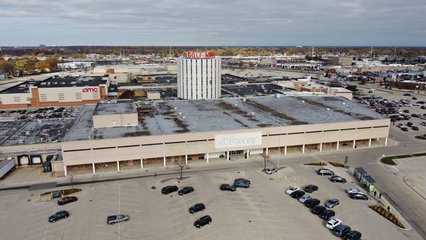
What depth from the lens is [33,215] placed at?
1484 inches

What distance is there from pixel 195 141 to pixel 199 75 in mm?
44095

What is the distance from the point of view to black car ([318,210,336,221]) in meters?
36.4

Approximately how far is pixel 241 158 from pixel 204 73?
43338mm

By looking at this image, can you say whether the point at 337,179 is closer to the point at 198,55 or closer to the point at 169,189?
the point at 169,189

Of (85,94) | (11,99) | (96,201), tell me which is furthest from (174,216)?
(11,99)

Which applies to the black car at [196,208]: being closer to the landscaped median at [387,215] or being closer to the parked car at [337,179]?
the parked car at [337,179]

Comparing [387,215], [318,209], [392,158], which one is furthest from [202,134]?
[392,158]

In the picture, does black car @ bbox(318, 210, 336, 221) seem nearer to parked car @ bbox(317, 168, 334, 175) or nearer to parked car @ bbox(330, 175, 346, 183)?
parked car @ bbox(330, 175, 346, 183)

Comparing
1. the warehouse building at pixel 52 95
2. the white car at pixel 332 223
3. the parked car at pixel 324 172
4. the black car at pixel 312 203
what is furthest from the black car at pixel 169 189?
the warehouse building at pixel 52 95

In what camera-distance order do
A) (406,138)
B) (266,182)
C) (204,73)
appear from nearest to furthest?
(266,182) → (406,138) → (204,73)

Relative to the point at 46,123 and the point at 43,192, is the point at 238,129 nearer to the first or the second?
the point at 43,192

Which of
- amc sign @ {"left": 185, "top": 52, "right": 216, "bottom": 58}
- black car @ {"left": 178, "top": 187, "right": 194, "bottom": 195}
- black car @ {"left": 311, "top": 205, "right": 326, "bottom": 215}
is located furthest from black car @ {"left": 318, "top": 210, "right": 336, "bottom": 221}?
amc sign @ {"left": 185, "top": 52, "right": 216, "bottom": 58}

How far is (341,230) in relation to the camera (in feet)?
110

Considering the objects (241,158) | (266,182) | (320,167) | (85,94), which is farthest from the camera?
(85,94)
